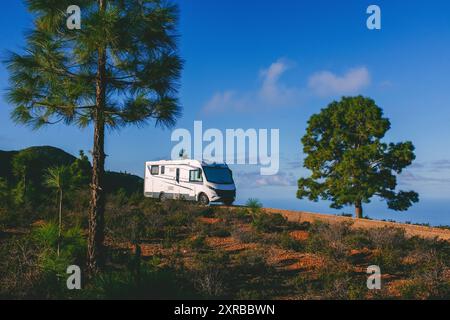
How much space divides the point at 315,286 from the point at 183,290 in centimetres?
320

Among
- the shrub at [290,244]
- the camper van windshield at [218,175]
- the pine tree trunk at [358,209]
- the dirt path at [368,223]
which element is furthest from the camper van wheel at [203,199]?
the shrub at [290,244]

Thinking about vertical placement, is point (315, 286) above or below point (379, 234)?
below

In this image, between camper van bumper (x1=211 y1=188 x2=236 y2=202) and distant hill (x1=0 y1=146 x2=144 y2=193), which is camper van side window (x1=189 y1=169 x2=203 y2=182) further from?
distant hill (x1=0 y1=146 x2=144 y2=193)

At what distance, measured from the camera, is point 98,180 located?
11484 mm

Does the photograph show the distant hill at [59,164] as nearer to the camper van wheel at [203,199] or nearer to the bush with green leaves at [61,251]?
the camper van wheel at [203,199]

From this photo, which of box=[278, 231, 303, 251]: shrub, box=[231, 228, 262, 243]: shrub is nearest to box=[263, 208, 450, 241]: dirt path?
box=[231, 228, 262, 243]: shrub

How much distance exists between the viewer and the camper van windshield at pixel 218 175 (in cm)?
2557

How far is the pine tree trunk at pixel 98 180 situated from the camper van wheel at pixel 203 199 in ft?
45.0

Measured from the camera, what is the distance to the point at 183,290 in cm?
1059

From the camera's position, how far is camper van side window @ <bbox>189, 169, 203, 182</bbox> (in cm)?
2577

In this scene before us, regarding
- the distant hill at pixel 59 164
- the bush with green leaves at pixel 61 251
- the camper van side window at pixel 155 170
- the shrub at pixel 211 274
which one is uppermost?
the distant hill at pixel 59 164

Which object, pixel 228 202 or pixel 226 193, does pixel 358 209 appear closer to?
pixel 228 202
